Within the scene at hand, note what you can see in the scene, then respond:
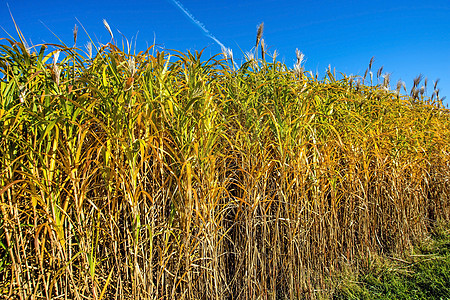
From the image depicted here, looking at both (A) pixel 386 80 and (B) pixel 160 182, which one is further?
(A) pixel 386 80

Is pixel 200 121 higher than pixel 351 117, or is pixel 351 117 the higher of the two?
pixel 351 117

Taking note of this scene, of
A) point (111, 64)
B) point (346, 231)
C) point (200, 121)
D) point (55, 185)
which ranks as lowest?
point (346, 231)

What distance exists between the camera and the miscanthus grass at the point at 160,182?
116 cm

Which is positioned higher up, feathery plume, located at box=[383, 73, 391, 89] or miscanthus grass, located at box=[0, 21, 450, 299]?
feathery plume, located at box=[383, 73, 391, 89]

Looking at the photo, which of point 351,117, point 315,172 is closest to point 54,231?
point 315,172

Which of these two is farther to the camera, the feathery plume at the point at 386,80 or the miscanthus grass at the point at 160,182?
the feathery plume at the point at 386,80

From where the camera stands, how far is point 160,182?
140 cm

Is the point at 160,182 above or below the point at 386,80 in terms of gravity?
below

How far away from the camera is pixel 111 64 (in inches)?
51.2

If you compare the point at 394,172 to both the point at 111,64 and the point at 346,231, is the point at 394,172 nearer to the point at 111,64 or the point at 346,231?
the point at 346,231

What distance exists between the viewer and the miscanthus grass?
116cm

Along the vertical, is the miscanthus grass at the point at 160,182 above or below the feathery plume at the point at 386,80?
below

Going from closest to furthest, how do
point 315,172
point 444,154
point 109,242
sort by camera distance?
1. point 109,242
2. point 315,172
3. point 444,154

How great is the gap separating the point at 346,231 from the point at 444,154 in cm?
202
